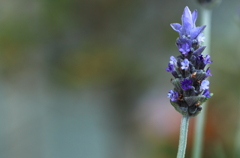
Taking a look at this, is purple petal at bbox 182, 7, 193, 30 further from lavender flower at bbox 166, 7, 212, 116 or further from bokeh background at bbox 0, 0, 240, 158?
bokeh background at bbox 0, 0, 240, 158

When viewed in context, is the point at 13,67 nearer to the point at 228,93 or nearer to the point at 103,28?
the point at 103,28

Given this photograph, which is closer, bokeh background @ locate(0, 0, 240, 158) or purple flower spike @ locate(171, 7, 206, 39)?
purple flower spike @ locate(171, 7, 206, 39)

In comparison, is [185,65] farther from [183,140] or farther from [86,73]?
[86,73]

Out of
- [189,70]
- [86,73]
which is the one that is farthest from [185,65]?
[86,73]

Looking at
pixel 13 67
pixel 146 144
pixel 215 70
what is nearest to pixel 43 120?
pixel 13 67

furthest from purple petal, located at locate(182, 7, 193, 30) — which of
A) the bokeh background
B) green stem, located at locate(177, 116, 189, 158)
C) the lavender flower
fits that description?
the bokeh background

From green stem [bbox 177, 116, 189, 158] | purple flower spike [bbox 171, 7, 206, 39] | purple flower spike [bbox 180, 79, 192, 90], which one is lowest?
green stem [bbox 177, 116, 189, 158]
